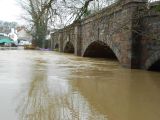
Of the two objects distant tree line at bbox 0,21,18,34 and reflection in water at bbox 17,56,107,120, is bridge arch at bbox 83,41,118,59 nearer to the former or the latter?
reflection in water at bbox 17,56,107,120

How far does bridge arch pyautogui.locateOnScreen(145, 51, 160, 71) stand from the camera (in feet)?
49.2

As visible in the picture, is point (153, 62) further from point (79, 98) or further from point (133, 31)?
point (79, 98)

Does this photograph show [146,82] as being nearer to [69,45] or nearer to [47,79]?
[47,79]

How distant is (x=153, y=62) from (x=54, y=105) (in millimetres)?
8187

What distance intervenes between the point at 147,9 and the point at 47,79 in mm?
5377

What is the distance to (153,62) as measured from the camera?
15227mm

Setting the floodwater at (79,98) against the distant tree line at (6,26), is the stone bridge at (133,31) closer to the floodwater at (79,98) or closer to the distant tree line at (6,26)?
the floodwater at (79,98)

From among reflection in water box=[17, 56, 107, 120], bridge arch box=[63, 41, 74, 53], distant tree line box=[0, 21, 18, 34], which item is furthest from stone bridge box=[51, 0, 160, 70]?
distant tree line box=[0, 21, 18, 34]

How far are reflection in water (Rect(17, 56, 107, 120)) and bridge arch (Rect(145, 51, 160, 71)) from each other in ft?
18.7

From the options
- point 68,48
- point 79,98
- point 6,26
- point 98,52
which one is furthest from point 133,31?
point 6,26

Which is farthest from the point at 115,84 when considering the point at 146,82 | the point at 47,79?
the point at 47,79

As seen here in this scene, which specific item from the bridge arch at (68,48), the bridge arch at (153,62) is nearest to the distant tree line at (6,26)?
the bridge arch at (68,48)

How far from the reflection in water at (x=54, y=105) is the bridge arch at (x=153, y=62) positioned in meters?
5.70

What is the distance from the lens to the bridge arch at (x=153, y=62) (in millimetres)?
14992
